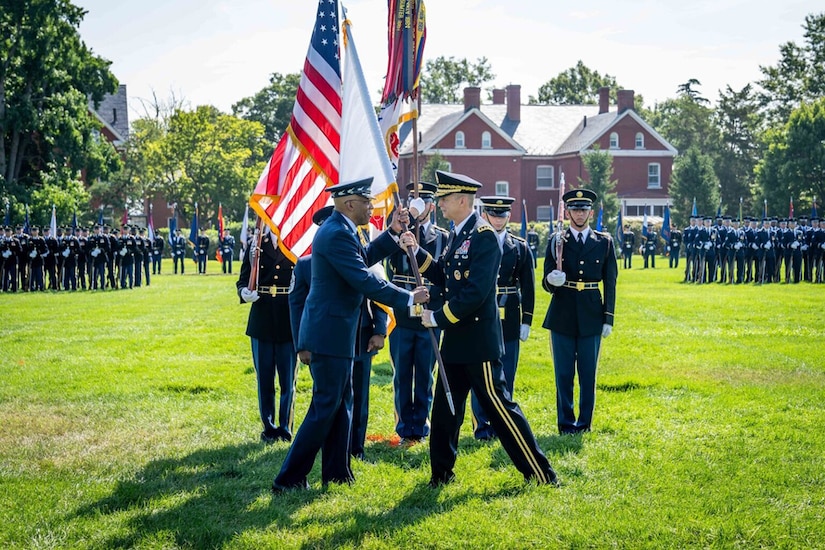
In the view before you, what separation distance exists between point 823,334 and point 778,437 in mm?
7850

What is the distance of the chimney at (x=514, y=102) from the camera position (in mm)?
68438

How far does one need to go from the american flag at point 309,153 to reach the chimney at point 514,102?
60.9m

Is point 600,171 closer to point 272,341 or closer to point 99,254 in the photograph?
point 99,254

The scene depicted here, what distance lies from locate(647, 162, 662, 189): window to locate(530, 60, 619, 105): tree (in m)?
30.9

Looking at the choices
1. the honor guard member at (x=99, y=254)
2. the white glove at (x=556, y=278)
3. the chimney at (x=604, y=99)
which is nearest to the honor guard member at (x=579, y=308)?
the white glove at (x=556, y=278)

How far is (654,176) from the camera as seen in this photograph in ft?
220

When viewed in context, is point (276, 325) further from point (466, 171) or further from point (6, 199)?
point (466, 171)

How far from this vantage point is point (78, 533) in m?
6.00

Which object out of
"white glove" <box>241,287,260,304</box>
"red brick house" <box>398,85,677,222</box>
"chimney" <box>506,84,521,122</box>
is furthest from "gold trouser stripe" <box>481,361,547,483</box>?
"chimney" <box>506,84,521,122</box>

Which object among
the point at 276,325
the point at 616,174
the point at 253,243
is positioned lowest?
the point at 276,325

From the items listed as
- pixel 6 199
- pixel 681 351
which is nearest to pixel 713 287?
pixel 681 351

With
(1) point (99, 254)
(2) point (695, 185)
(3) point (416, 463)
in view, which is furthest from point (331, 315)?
(2) point (695, 185)

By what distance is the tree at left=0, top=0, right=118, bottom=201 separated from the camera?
3822 centimetres

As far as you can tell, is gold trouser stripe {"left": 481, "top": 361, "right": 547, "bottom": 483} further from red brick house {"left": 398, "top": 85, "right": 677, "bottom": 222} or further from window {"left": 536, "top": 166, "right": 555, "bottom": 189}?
window {"left": 536, "top": 166, "right": 555, "bottom": 189}
